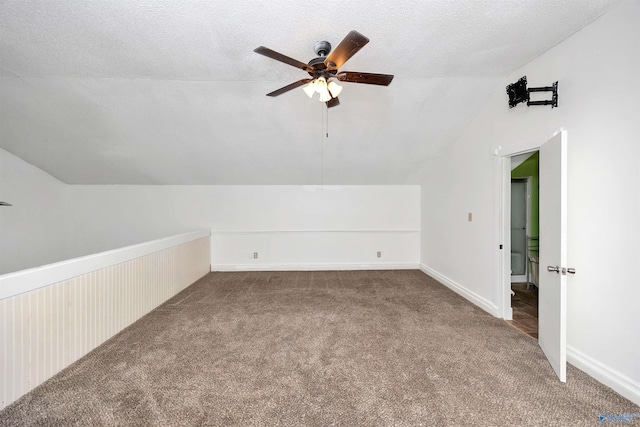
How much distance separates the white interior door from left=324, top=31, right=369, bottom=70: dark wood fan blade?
157 cm

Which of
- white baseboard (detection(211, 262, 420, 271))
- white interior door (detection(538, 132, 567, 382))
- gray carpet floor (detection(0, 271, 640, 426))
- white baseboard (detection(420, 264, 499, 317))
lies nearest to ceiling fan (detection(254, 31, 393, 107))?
white interior door (detection(538, 132, 567, 382))

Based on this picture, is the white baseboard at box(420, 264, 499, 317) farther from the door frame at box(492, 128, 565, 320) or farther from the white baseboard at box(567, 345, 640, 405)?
the white baseboard at box(567, 345, 640, 405)

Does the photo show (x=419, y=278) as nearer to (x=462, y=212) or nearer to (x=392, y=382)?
(x=462, y=212)

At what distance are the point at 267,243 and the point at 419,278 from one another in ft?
9.32

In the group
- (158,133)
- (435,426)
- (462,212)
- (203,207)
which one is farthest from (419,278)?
(158,133)

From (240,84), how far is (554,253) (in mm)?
3311

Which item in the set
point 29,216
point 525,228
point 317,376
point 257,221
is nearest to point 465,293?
point 525,228

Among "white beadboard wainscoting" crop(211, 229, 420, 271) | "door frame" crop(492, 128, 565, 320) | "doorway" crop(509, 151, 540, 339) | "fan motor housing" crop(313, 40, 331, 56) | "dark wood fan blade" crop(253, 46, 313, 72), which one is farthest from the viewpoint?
"white beadboard wainscoting" crop(211, 229, 420, 271)

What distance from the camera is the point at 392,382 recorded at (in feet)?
5.82

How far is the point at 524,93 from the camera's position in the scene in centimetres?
236

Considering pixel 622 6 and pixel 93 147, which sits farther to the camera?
pixel 93 147

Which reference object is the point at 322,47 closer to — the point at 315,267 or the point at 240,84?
the point at 240,84

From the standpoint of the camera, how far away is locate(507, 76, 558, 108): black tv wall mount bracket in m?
2.14


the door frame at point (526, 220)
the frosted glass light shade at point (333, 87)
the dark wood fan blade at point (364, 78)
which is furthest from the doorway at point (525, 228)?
the frosted glass light shade at point (333, 87)
